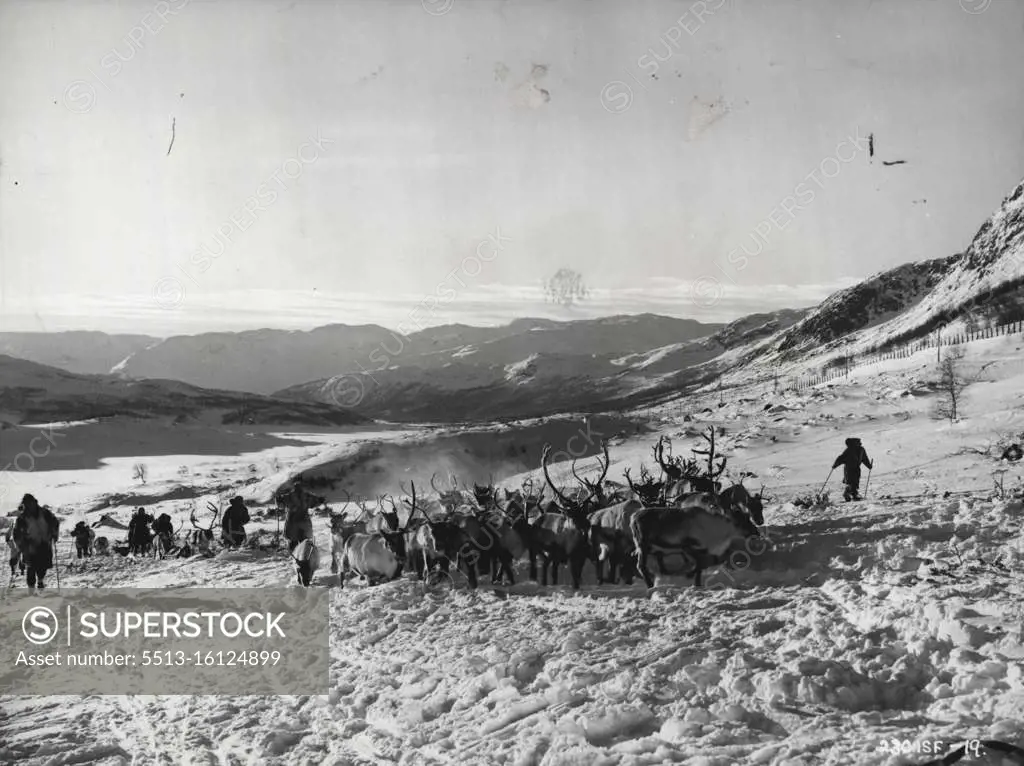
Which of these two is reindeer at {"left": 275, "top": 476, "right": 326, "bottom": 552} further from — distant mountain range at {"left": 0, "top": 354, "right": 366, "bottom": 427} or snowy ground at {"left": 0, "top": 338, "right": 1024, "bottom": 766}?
distant mountain range at {"left": 0, "top": 354, "right": 366, "bottom": 427}

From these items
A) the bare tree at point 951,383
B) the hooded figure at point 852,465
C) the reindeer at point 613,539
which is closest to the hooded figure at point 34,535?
the reindeer at point 613,539

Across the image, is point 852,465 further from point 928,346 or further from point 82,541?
point 928,346

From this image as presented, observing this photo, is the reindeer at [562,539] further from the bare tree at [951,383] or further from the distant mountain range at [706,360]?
the distant mountain range at [706,360]

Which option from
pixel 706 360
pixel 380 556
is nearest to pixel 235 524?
pixel 380 556

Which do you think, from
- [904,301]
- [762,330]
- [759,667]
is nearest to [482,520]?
[759,667]

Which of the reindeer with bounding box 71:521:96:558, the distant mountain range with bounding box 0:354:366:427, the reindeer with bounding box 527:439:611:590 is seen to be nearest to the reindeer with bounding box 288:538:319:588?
the reindeer with bounding box 527:439:611:590

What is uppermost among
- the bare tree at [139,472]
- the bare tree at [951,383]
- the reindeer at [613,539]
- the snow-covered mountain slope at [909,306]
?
the snow-covered mountain slope at [909,306]
